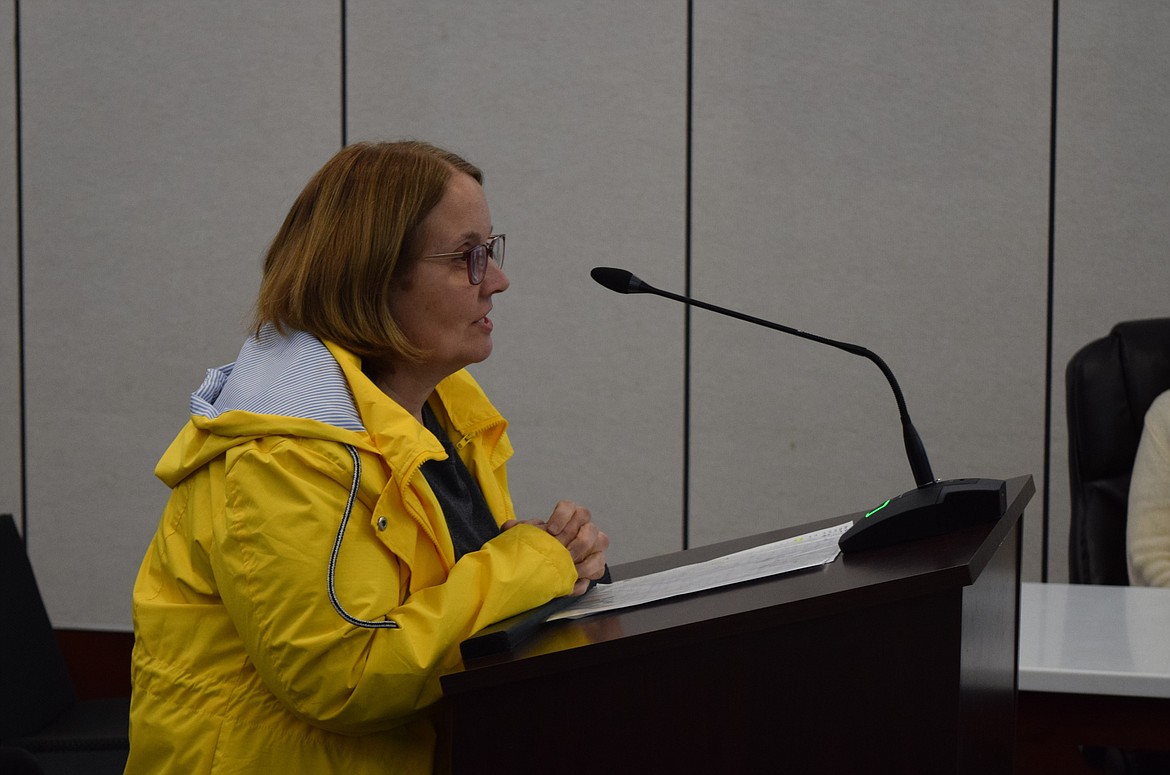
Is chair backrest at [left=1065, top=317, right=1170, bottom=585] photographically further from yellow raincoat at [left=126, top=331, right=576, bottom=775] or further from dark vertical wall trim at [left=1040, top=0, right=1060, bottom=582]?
yellow raincoat at [left=126, top=331, right=576, bottom=775]

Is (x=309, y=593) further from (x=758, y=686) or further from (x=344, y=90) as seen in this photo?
(x=344, y=90)

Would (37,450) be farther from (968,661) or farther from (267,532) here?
(968,661)

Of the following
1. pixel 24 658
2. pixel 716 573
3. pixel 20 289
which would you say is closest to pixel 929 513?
pixel 716 573

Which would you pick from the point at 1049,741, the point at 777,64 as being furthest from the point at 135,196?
the point at 1049,741

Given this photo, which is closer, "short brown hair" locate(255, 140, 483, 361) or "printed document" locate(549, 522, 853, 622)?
"printed document" locate(549, 522, 853, 622)

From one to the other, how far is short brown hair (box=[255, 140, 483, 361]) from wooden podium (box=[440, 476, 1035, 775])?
0.44m

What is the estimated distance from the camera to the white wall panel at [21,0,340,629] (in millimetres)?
3328

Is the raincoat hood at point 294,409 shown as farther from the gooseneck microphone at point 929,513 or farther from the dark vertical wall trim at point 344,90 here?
the dark vertical wall trim at point 344,90

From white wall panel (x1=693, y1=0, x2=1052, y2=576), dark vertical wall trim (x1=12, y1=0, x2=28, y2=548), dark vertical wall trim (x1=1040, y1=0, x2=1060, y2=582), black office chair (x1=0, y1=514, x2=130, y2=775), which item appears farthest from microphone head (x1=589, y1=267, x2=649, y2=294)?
dark vertical wall trim (x1=12, y1=0, x2=28, y2=548)

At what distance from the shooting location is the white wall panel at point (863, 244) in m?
2.99

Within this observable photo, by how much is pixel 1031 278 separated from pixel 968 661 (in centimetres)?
227

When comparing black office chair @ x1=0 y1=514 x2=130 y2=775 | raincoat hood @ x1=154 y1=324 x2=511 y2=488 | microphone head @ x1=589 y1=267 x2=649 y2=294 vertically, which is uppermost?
microphone head @ x1=589 y1=267 x2=649 y2=294

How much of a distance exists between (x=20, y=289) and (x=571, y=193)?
1.71 meters

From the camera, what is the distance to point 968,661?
946mm
